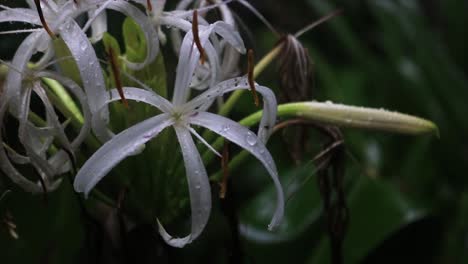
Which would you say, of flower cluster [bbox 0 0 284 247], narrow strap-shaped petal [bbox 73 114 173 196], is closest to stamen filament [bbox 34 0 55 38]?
flower cluster [bbox 0 0 284 247]

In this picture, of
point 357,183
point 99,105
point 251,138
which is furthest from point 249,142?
point 357,183

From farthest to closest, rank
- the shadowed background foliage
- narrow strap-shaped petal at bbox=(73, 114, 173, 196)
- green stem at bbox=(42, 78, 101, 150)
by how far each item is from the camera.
Result: the shadowed background foliage → green stem at bbox=(42, 78, 101, 150) → narrow strap-shaped petal at bbox=(73, 114, 173, 196)

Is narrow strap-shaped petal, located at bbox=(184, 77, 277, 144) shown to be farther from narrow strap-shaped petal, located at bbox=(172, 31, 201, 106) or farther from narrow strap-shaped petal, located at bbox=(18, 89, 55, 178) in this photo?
narrow strap-shaped petal, located at bbox=(18, 89, 55, 178)

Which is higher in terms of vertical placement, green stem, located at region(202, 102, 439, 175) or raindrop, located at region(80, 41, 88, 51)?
raindrop, located at region(80, 41, 88, 51)

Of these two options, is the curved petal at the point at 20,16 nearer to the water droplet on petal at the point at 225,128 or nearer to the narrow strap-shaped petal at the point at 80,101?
the narrow strap-shaped petal at the point at 80,101

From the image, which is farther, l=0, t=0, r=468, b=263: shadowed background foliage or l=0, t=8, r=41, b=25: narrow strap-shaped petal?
l=0, t=0, r=468, b=263: shadowed background foliage

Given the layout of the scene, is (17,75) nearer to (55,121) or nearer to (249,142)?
(55,121)

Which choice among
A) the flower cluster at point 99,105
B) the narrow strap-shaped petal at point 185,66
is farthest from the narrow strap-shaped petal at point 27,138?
the narrow strap-shaped petal at point 185,66

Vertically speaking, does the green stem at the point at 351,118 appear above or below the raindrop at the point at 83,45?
below
